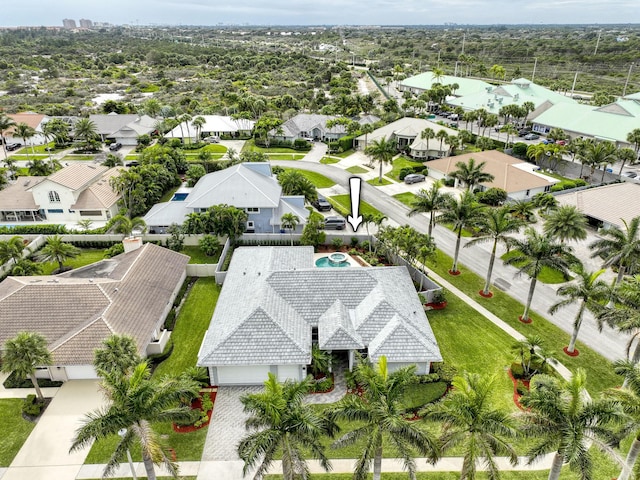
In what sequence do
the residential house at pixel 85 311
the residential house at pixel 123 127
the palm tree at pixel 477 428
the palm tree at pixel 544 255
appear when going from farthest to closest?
the residential house at pixel 123 127 → the palm tree at pixel 544 255 → the residential house at pixel 85 311 → the palm tree at pixel 477 428

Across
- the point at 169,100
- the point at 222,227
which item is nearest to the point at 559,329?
the point at 222,227

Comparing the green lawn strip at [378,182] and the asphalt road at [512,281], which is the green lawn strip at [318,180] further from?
the green lawn strip at [378,182]

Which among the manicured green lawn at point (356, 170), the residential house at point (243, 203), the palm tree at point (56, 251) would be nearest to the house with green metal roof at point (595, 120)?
the manicured green lawn at point (356, 170)

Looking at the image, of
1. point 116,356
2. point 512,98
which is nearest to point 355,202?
point 116,356

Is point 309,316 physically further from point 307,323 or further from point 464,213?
point 464,213

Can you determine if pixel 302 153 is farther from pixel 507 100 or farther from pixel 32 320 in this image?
pixel 32 320

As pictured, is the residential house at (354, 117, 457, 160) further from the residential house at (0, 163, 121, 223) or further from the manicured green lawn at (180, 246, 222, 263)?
the residential house at (0, 163, 121, 223)

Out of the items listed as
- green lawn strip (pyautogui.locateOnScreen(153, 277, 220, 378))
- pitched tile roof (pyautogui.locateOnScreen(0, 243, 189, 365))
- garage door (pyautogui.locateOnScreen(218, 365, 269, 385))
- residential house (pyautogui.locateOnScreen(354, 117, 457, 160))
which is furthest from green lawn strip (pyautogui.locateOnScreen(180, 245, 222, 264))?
residential house (pyautogui.locateOnScreen(354, 117, 457, 160))
